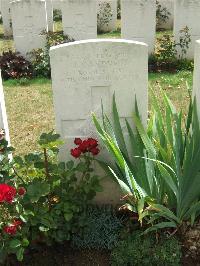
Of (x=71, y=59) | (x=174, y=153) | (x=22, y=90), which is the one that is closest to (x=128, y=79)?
(x=71, y=59)

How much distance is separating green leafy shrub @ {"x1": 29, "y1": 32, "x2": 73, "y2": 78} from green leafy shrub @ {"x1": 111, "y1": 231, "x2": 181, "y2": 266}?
501 centimetres

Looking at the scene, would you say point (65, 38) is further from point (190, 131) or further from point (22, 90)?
point (190, 131)

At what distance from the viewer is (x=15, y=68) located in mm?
7945

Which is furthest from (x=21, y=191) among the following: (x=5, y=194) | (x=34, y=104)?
(x=34, y=104)

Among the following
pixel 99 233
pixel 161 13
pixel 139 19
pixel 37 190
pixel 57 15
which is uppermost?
pixel 139 19

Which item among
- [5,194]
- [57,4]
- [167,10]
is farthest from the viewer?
[57,4]

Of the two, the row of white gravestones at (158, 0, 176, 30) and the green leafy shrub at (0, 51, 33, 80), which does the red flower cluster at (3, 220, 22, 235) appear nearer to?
the green leafy shrub at (0, 51, 33, 80)

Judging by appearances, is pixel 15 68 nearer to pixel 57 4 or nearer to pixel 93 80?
pixel 93 80

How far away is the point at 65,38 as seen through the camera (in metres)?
8.52

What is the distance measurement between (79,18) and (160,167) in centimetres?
591

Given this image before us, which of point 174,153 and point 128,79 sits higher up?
point 128,79

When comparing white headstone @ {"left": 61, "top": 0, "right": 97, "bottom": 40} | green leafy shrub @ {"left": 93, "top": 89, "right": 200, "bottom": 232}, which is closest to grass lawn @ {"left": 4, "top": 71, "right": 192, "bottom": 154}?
white headstone @ {"left": 61, "top": 0, "right": 97, "bottom": 40}

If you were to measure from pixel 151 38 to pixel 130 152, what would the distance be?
5.11m

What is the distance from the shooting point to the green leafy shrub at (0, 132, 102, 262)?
2.97 m
